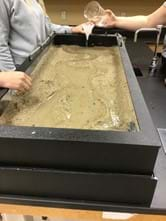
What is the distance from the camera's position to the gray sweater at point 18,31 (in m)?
1.00

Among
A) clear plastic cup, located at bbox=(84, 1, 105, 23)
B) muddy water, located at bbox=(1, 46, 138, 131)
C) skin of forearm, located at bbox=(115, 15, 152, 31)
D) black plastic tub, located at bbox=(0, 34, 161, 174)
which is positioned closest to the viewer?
black plastic tub, located at bbox=(0, 34, 161, 174)

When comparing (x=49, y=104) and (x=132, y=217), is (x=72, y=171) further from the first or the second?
(x=49, y=104)

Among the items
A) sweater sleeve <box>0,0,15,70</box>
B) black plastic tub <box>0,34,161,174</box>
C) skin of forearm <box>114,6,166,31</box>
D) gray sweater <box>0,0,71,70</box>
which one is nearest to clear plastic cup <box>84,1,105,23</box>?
skin of forearm <box>114,6,166,31</box>

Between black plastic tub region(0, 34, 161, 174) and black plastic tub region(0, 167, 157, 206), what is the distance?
0.05ft

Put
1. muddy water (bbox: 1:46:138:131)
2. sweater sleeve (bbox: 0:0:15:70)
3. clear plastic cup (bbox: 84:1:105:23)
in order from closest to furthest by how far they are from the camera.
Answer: muddy water (bbox: 1:46:138:131), sweater sleeve (bbox: 0:0:15:70), clear plastic cup (bbox: 84:1:105:23)

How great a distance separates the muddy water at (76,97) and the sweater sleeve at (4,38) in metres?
0.12

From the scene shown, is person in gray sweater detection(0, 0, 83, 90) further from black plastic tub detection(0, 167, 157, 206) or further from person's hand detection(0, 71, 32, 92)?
black plastic tub detection(0, 167, 157, 206)

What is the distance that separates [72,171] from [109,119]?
Answer: 0.21 m

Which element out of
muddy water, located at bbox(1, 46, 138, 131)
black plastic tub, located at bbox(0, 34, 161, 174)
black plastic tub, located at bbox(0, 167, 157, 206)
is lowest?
black plastic tub, located at bbox(0, 167, 157, 206)

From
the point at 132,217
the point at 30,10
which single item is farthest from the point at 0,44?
the point at 132,217

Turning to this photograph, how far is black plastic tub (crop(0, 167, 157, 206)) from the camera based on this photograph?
1.82ft

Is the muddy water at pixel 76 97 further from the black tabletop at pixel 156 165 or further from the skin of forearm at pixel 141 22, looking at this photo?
the skin of forearm at pixel 141 22

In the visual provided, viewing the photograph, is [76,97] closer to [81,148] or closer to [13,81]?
[13,81]

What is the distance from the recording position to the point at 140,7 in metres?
2.93
